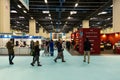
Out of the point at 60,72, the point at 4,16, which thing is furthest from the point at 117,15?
the point at 60,72

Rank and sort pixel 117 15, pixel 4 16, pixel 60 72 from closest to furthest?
pixel 60 72
pixel 4 16
pixel 117 15

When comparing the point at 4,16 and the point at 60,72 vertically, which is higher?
the point at 4,16

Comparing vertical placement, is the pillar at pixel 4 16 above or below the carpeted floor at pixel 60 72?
above

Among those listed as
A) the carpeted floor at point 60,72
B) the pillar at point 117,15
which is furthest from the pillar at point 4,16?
the pillar at point 117,15

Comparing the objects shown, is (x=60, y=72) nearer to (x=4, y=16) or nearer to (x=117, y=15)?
(x=4, y=16)

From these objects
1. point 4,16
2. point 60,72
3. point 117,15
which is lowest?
point 60,72

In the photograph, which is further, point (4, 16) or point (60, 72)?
point (4, 16)

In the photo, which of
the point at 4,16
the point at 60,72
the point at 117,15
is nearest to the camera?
the point at 60,72

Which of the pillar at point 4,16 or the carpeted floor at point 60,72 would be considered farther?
the pillar at point 4,16

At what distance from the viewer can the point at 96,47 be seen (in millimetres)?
23422

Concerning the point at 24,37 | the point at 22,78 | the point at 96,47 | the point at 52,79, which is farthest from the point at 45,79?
the point at 24,37

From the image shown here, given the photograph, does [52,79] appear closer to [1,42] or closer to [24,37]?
[1,42]

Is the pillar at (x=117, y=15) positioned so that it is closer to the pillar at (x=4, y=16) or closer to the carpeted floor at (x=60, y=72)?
the carpeted floor at (x=60, y=72)

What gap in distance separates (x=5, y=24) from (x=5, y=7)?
1.38m
